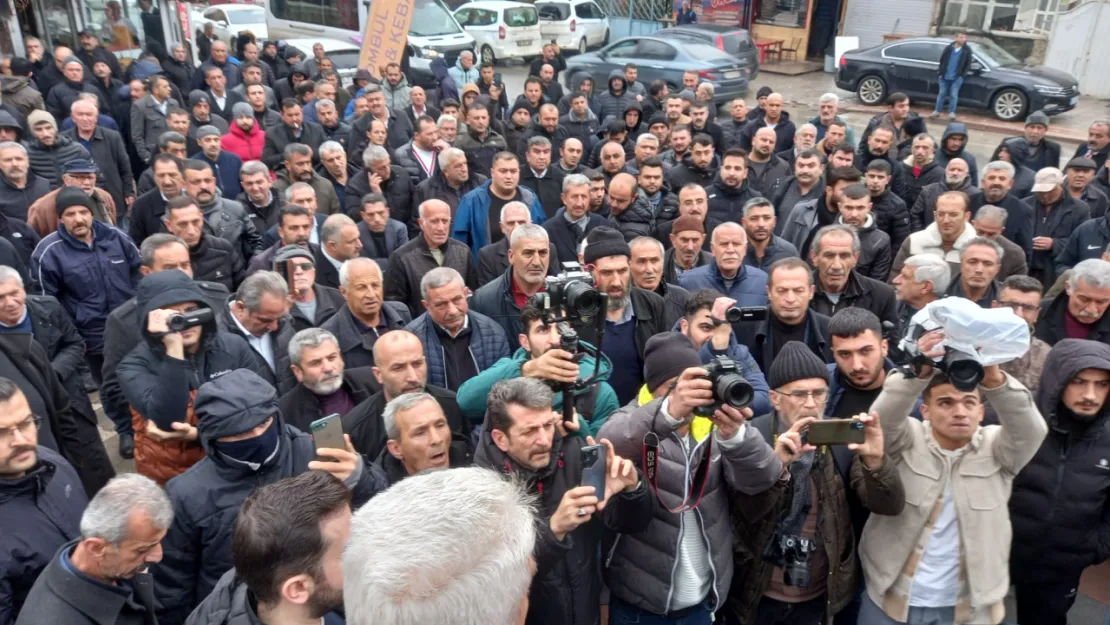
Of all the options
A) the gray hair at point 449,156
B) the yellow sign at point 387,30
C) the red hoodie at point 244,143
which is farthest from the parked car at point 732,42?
the gray hair at point 449,156

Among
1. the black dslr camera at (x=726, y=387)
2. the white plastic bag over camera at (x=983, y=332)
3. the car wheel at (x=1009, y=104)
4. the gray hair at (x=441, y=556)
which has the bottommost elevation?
the car wheel at (x=1009, y=104)

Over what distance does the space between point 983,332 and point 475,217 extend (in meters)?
4.61

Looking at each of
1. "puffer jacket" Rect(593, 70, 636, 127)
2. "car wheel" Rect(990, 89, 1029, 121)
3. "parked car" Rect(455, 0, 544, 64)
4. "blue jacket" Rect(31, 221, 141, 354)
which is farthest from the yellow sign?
"car wheel" Rect(990, 89, 1029, 121)

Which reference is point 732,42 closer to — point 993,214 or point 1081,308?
point 993,214

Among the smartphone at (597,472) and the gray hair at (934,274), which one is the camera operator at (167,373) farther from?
the gray hair at (934,274)

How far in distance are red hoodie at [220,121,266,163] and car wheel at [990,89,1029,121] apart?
14.3m

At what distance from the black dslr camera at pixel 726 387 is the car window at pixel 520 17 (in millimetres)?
20256

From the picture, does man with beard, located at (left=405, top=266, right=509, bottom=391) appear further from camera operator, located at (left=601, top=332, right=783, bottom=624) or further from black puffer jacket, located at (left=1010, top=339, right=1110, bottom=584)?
black puffer jacket, located at (left=1010, top=339, right=1110, bottom=584)

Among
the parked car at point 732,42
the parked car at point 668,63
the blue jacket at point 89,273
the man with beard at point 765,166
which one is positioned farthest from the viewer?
the parked car at point 732,42

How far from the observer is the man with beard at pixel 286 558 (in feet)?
7.28

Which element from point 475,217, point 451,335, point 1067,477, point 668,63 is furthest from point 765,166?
point 668,63

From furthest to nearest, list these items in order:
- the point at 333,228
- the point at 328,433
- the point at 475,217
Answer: the point at 475,217 < the point at 333,228 < the point at 328,433

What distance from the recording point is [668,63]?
17125 mm

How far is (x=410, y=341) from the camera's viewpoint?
12.6 ft
